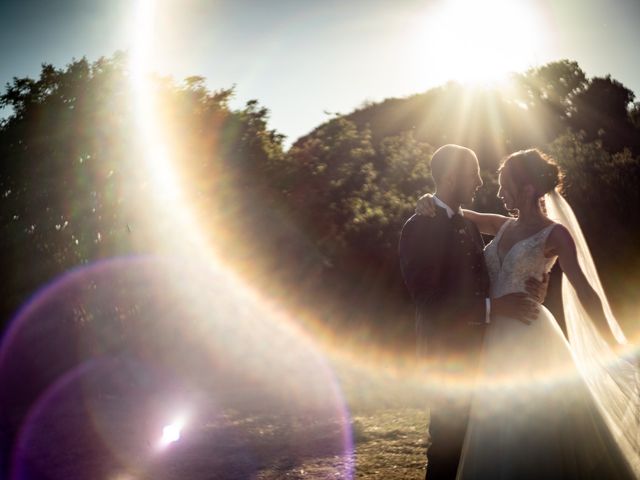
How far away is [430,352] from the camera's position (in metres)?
3.72

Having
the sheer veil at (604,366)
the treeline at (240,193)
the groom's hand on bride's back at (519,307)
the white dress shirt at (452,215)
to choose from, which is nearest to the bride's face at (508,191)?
the white dress shirt at (452,215)

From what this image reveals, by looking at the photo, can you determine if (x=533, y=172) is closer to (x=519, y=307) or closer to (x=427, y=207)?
(x=427, y=207)

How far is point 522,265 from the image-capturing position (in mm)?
3924

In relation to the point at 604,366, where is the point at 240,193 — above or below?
above

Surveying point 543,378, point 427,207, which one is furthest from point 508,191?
point 543,378

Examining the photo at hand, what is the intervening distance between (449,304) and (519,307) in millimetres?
526

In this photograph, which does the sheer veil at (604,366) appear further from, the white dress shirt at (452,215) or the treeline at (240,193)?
the treeline at (240,193)

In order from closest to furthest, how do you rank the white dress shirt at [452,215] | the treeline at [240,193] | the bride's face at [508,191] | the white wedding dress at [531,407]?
the white wedding dress at [531,407] → the white dress shirt at [452,215] → the bride's face at [508,191] → the treeline at [240,193]

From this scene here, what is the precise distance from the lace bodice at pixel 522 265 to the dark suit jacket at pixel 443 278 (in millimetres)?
153

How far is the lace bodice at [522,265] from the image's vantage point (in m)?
3.90

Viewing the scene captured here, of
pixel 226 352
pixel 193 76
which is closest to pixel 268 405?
pixel 226 352

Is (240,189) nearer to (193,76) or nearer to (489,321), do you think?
(193,76)

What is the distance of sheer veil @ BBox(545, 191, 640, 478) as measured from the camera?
3672 millimetres

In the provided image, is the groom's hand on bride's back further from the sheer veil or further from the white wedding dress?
the sheer veil
